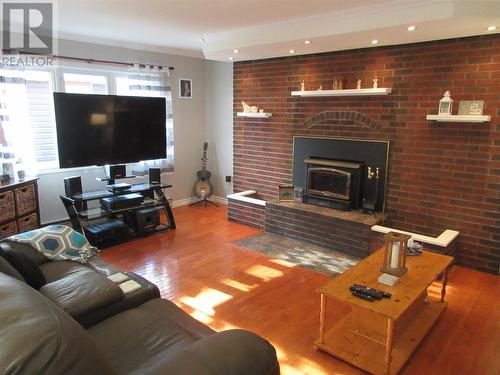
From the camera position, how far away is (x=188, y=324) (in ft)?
6.09

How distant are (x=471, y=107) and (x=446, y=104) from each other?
0.21m

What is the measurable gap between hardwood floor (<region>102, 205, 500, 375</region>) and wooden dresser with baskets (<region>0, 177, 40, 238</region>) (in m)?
0.83

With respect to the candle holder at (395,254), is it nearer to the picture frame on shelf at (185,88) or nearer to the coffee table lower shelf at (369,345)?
the coffee table lower shelf at (369,345)

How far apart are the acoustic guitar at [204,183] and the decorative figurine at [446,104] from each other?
3.55 meters

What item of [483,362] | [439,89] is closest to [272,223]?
[439,89]

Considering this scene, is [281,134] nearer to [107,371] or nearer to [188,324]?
[188,324]

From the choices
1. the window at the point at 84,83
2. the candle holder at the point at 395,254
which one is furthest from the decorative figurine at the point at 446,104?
the window at the point at 84,83

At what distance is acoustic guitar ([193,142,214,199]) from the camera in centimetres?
587

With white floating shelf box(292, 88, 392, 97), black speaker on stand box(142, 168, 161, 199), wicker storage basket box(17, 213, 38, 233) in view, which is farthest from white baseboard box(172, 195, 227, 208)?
white floating shelf box(292, 88, 392, 97)

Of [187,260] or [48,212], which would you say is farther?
[48,212]

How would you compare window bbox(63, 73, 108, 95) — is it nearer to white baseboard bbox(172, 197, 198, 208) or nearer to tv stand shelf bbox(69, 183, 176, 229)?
tv stand shelf bbox(69, 183, 176, 229)

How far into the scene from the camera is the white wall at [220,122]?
5621 mm

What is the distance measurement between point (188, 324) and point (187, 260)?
189 centimetres

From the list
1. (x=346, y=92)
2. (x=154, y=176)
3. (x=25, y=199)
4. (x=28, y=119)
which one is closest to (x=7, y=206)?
(x=25, y=199)
